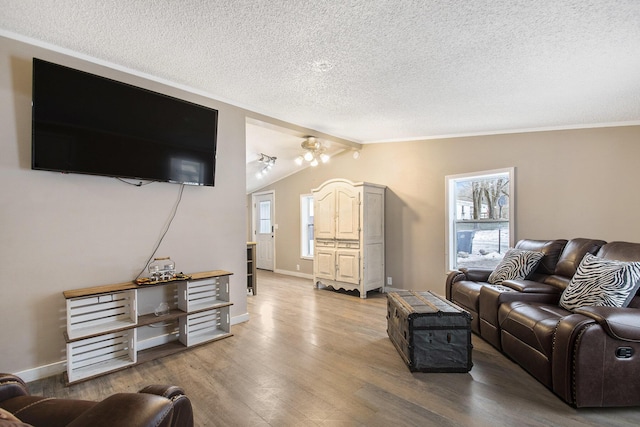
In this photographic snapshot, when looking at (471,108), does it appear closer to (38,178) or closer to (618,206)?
(618,206)

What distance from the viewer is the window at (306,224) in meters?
6.74

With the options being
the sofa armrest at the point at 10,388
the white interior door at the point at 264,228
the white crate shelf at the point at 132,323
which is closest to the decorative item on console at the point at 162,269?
the white crate shelf at the point at 132,323

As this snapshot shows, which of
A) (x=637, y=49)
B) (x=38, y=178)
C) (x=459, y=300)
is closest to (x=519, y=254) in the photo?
(x=459, y=300)

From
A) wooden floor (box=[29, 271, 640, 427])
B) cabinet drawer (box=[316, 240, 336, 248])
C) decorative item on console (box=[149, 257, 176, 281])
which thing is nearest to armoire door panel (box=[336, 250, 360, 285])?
cabinet drawer (box=[316, 240, 336, 248])

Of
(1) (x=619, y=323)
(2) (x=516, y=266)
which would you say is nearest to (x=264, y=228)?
(2) (x=516, y=266)

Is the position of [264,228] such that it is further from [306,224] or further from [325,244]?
[325,244]

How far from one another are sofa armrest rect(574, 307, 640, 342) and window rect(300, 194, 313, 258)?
16.9 ft

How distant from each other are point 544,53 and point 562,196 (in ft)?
7.34

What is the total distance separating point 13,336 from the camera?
7.61 ft

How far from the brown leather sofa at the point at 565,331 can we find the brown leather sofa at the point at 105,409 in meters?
2.28

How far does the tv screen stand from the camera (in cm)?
232

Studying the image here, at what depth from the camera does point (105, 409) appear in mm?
866

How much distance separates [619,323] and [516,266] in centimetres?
139

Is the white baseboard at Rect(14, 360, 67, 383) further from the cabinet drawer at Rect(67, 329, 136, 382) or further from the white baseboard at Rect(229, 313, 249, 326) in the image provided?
the white baseboard at Rect(229, 313, 249, 326)
